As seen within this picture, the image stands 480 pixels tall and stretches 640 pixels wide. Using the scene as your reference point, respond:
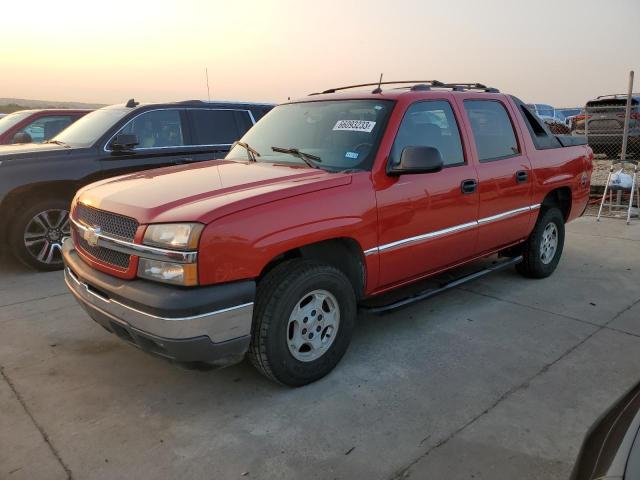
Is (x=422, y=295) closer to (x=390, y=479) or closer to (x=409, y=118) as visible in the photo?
(x=409, y=118)

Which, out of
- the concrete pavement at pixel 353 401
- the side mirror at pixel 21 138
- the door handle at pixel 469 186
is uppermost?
the side mirror at pixel 21 138

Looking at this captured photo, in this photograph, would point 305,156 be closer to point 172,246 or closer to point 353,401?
point 172,246

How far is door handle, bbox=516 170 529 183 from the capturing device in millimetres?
4551

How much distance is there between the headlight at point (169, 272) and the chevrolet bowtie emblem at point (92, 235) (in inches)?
20.1

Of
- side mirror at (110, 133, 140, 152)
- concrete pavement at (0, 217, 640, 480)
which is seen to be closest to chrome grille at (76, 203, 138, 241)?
concrete pavement at (0, 217, 640, 480)

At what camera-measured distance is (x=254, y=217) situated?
2.78 metres

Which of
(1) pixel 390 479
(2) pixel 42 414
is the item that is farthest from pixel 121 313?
(1) pixel 390 479

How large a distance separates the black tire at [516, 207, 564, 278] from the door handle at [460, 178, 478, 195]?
4.42ft

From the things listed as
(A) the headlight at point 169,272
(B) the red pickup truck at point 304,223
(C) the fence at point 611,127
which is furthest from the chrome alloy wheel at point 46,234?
(C) the fence at point 611,127

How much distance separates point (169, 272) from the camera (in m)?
2.69

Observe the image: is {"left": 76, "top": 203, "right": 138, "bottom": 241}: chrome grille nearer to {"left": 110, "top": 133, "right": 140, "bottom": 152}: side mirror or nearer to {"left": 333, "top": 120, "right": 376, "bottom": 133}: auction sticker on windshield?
{"left": 333, "top": 120, "right": 376, "bottom": 133}: auction sticker on windshield

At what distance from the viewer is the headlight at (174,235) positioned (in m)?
2.62

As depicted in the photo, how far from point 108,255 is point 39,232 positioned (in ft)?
10.4

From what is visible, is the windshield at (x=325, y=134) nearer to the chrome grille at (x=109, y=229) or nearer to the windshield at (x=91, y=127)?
the chrome grille at (x=109, y=229)
